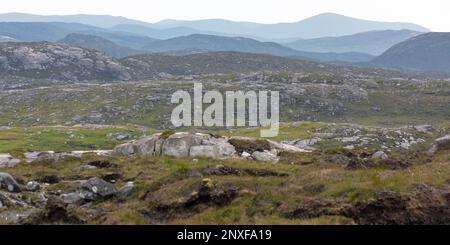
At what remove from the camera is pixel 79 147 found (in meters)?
136

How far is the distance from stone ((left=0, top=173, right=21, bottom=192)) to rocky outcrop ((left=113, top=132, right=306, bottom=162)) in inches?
640

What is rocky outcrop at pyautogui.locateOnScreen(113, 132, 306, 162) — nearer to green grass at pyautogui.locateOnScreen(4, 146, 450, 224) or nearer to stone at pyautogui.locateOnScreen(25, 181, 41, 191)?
green grass at pyautogui.locateOnScreen(4, 146, 450, 224)

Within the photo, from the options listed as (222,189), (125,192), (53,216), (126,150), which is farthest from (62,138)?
(222,189)

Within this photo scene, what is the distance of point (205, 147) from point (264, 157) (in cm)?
578

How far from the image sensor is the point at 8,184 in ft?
108

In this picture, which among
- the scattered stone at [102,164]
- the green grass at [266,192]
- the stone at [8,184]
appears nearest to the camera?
the green grass at [266,192]

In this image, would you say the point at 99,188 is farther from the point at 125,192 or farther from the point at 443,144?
the point at 443,144

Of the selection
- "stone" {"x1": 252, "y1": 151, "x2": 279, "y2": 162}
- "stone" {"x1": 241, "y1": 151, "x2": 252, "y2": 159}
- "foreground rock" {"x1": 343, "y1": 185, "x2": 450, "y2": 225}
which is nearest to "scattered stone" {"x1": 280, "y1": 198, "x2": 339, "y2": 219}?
"foreground rock" {"x1": 343, "y1": 185, "x2": 450, "y2": 225}

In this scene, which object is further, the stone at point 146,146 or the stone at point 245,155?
the stone at point 146,146

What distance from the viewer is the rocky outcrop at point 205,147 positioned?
45656mm

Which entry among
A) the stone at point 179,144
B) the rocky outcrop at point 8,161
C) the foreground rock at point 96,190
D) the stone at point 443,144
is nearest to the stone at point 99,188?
the foreground rock at point 96,190

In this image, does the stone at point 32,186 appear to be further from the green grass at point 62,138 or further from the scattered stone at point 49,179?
the green grass at point 62,138

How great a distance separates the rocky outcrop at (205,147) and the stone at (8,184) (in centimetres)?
1625
